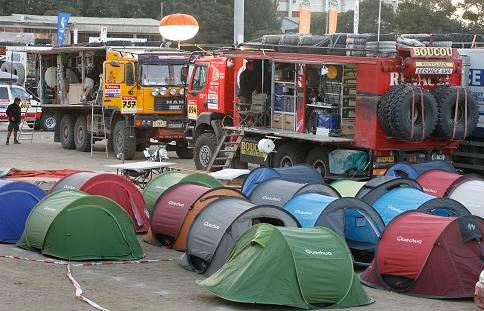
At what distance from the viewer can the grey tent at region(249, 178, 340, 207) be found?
1459 centimetres

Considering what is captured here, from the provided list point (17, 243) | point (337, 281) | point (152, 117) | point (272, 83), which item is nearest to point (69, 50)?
point (152, 117)

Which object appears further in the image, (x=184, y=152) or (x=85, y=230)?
(x=184, y=152)

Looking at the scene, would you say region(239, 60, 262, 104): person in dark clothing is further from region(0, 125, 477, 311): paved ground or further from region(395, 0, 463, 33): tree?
region(395, 0, 463, 33): tree

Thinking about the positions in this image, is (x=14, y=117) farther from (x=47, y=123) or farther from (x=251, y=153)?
(x=251, y=153)

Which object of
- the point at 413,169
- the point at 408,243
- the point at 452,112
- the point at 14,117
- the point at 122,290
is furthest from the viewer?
the point at 14,117

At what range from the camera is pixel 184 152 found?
28406 millimetres

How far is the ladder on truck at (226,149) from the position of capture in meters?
23.2

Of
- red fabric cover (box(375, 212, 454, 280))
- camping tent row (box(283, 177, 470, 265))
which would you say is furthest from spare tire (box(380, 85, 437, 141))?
red fabric cover (box(375, 212, 454, 280))

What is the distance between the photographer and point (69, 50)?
30047mm

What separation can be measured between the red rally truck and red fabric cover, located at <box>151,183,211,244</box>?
583 cm

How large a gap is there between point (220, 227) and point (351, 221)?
196 cm

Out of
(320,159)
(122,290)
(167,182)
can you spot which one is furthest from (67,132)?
(122,290)

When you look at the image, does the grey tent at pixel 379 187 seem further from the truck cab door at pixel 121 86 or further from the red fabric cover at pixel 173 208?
the truck cab door at pixel 121 86

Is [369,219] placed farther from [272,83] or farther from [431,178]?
[272,83]
